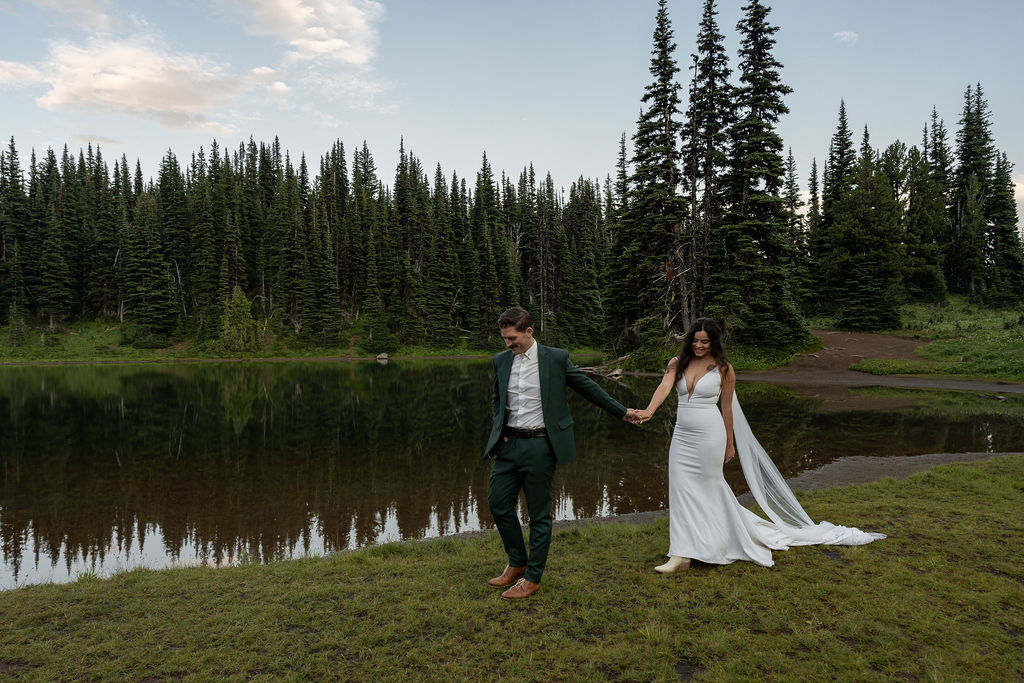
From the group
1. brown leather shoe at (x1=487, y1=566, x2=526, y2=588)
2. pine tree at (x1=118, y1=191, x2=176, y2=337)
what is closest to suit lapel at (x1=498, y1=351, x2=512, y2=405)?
brown leather shoe at (x1=487, y1=566, x2=526, y2=588)

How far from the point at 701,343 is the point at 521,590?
2891 millimetres

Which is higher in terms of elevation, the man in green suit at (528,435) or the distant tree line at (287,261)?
the distant tree line at (287,261)

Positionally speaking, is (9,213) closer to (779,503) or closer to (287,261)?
(287,261)

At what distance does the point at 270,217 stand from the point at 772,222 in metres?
60.7

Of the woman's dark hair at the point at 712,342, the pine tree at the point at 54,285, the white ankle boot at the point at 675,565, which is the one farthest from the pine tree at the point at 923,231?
the pine tree at the point at 54,285

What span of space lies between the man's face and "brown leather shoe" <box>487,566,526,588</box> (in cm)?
207

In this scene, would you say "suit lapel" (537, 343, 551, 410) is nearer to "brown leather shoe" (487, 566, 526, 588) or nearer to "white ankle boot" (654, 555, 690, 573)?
"brown leather shoe" (487, 566, 526, 588)

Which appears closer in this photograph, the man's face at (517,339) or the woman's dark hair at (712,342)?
the man's face at (517,339)

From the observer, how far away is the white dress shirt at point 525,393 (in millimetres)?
4938

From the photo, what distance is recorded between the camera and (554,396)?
4.93 m

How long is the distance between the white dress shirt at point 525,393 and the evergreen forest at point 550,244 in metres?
29.5

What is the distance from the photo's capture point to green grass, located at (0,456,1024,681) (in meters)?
3.81

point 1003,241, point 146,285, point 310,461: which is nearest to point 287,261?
point 146,285

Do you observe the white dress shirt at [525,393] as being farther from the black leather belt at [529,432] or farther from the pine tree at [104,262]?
the pine tree at [104,262]
